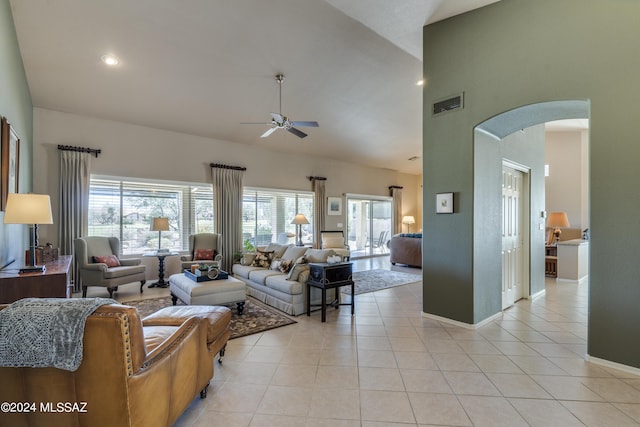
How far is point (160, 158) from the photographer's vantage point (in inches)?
254

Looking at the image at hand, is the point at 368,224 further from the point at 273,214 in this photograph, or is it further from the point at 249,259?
the point at 249,259

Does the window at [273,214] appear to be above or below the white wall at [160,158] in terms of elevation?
below

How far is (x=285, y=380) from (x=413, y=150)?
8.36 m

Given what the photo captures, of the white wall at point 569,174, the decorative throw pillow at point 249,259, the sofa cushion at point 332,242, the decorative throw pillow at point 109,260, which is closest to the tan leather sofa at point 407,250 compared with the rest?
the sofa cushion at point 332,242

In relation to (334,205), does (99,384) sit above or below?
below

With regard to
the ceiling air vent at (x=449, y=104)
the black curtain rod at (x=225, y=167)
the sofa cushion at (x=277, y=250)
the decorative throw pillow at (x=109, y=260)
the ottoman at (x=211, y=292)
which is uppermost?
the ceiling air vent at (x=449, y=104)

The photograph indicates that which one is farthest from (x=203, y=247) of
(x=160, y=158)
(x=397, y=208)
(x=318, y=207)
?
(x=397, y=208)

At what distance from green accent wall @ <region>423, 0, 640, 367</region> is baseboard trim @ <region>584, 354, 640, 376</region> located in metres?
0.04

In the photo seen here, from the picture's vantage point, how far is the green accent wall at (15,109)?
3.16 meters

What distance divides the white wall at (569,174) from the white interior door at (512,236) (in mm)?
5148

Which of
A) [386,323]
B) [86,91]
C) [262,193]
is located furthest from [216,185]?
[386,323]

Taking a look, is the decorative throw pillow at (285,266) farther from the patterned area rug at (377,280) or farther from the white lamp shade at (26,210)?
the white lamp shade at (26,210)

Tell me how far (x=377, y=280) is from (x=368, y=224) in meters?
4.29

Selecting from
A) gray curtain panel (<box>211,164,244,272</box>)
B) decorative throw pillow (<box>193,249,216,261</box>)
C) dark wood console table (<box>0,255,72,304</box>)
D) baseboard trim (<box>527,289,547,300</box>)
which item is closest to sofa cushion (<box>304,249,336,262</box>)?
decorative throw pillow (<box>193,249,216,261</box>)
